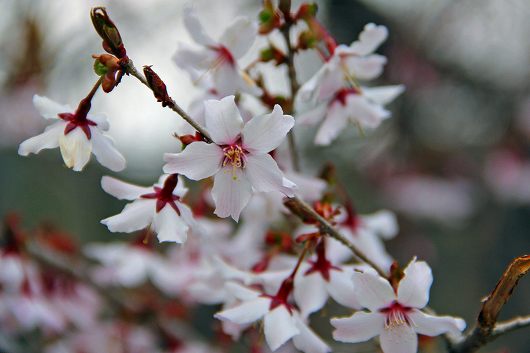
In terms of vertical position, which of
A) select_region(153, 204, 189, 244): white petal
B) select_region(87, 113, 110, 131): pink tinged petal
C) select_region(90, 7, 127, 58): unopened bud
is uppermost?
select_region(90, 7, 127, 58): unopened bud

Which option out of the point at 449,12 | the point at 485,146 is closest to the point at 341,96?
the point at 449,12

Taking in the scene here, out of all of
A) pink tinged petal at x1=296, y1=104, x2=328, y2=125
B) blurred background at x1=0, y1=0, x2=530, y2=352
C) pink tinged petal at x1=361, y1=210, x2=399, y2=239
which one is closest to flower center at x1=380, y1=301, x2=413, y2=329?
pink tinged petal at x1=296, y1=104, x2=328, y2=125

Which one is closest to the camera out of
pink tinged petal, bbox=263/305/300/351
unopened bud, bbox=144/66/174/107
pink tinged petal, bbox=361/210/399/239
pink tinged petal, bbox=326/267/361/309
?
unopened bud, bbox=144/66/174/107

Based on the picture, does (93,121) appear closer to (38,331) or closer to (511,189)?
(38,331)

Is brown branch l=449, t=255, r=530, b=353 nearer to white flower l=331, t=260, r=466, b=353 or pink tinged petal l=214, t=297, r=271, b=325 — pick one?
white flower l=331, t=260, r=466, b=353

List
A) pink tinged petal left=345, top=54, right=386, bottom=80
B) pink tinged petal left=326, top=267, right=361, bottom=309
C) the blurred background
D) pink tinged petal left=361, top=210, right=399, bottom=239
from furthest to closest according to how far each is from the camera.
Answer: the blurred background < pink tinged petal left=361, top=210, right=399, bottom=239 < pink tinged petal left=345, top=54, right=386, bottom=80 < pink tinged petal left=326, top=267, right=361, bottom=309
